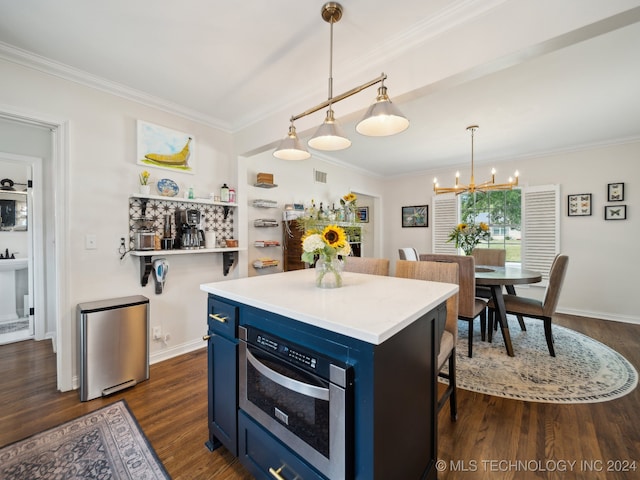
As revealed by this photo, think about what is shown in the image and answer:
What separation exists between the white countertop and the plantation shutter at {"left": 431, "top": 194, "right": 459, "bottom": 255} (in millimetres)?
4103

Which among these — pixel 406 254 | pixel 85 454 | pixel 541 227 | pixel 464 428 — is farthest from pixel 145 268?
pixel 541 227

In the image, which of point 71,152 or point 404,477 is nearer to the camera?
point 404,477

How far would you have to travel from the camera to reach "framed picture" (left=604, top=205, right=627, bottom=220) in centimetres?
384

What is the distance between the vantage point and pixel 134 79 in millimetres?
2381

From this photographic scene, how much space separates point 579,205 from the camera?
13.6 feet

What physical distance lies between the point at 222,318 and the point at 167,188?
1862 millimetres

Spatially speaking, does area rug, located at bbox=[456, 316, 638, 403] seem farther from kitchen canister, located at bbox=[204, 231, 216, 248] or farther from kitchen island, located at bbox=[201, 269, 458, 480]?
kitchen canister, located at bbox=[204, 231, 216, 248]

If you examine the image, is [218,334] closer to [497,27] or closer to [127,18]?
[127,18]

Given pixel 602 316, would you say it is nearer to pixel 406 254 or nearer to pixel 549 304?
pixel 549 304

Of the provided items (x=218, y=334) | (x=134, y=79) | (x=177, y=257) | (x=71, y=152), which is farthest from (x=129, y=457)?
(x=134, y=79)

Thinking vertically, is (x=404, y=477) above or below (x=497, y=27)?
below

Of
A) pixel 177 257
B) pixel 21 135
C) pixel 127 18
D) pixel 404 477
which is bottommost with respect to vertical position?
pixel 404 477

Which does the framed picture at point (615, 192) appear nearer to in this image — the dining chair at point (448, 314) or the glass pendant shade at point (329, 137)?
the dining chair at point (448, 314)

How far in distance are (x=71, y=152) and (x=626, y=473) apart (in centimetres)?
425
